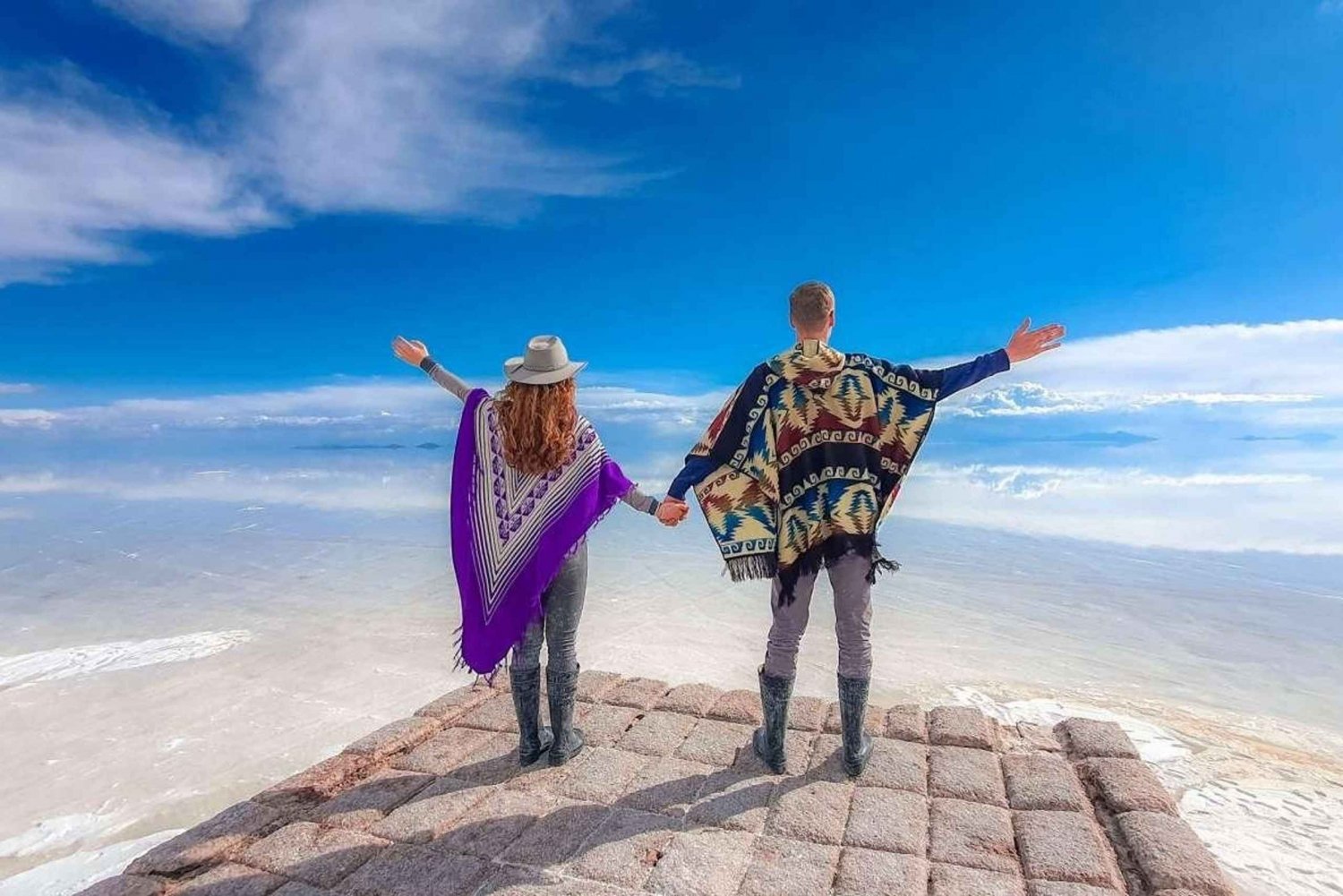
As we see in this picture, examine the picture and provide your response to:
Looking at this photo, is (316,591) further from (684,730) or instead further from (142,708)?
(684,730)

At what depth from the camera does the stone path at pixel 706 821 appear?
2.63m

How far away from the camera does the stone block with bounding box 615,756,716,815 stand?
3168 millimetres

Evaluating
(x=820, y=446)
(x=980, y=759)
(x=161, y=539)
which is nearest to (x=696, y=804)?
(x=980, y=759)

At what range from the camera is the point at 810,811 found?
3072 mm

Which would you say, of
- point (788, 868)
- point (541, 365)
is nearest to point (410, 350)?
point (541, 365)

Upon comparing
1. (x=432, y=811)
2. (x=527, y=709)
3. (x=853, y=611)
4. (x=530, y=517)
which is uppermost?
(x=530, y=517)

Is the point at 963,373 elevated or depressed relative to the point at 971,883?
elevated

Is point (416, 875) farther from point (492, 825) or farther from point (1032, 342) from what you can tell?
point (1032, 342)

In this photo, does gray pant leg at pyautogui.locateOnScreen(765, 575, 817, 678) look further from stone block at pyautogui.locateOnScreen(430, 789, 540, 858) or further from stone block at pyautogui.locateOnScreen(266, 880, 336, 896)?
stone block at pyautogui.locateOnScreen(266, 880, 336, 896)

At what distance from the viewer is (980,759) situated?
3.54 metres

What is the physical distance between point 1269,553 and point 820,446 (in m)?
11.2

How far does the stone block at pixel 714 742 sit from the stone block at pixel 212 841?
1.89 m

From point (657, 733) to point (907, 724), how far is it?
1380 millimetres

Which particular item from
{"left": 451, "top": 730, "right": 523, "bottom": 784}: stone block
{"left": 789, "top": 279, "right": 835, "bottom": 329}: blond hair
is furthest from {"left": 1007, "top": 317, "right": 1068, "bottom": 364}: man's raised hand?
{"left": 451, "top": 730, "right": 523, "bottom": 784}: stone block
